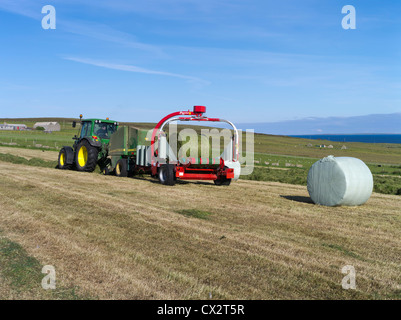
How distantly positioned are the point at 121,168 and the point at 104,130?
255 centimetres

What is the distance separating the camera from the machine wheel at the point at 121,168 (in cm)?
1753

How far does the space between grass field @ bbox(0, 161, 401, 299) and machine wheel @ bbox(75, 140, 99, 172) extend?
6.53 meters

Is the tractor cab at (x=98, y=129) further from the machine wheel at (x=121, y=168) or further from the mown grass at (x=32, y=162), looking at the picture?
the mown grass at (x=32, y=162)

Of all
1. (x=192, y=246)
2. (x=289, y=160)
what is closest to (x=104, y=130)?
(x=192, y=246)

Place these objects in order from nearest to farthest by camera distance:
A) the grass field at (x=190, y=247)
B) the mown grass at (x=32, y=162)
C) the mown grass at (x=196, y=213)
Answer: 1. the grass field at (x=190, y=247)
2. the mown grass at (x=196, y=213)
3. the mown grass at (x=32, y=162)

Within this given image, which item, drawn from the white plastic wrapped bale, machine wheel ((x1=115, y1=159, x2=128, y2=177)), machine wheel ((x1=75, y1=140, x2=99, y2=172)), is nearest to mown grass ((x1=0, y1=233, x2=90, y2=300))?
the white plastic wrapped bale

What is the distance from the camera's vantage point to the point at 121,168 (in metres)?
17.8

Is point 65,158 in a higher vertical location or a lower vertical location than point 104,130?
lower

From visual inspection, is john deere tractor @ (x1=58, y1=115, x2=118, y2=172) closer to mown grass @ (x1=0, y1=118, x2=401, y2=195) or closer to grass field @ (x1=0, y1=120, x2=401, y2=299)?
mown grass @ (x1=0, y1=118, x2=401, y2=195)

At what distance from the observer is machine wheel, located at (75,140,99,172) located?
60.5 ft

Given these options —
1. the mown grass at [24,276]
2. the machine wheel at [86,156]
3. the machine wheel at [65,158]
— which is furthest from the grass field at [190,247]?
the machine wheel at [65,158]

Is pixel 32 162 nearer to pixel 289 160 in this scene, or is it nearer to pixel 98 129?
pixel 98 129
